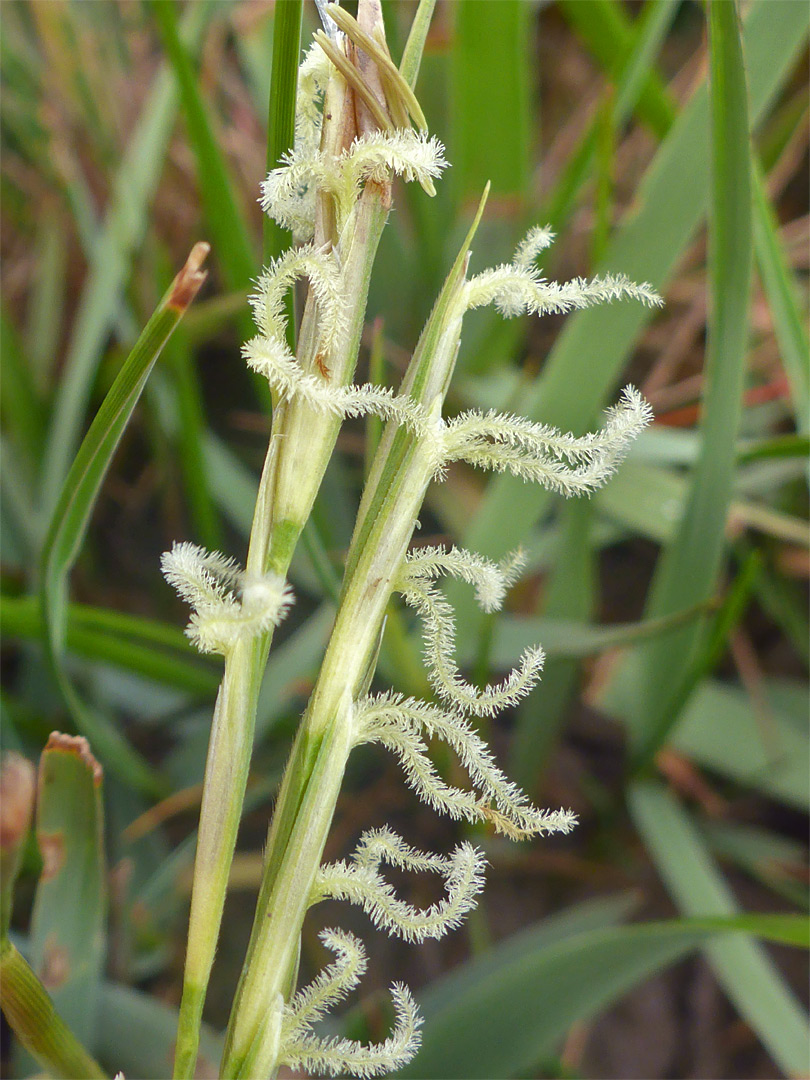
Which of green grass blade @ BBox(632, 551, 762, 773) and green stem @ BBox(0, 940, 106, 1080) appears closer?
green stem @ BBox(0, 940, 106, 1080)

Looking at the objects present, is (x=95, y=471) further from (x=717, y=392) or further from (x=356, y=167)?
(x=717, y=392)

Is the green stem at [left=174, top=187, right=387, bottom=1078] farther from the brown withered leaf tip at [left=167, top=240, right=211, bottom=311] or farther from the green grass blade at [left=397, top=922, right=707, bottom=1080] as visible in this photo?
the green grass blade at [left=397, top=922, right=707, bottom=1080]

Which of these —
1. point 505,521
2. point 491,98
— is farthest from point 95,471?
point 491,98

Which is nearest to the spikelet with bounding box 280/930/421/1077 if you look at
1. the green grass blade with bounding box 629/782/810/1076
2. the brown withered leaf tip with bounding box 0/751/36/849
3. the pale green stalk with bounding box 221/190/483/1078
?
the pale green stalk with bounding box 221/190/483/1078

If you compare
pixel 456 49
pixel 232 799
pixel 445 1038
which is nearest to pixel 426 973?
pixel 445 1038

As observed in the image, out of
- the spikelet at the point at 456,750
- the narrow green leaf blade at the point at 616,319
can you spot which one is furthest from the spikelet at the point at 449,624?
the narrow green leaf blade at the point at 616,319

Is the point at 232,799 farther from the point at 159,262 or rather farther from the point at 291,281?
the point at 159,262

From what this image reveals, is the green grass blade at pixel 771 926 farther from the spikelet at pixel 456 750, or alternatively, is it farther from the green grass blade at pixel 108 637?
the green grass blade at pixel 108 637
